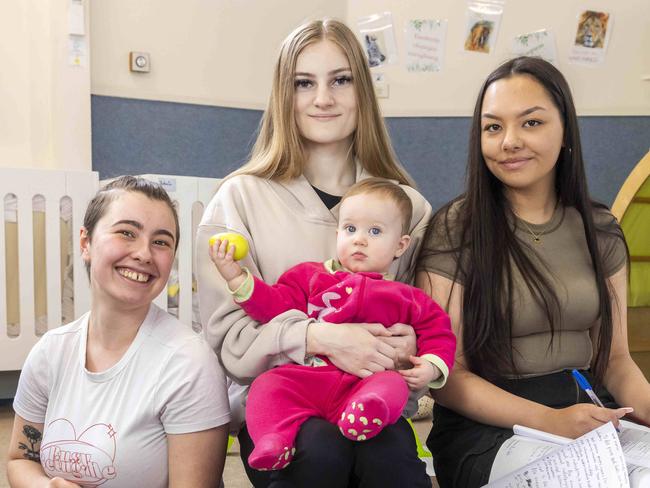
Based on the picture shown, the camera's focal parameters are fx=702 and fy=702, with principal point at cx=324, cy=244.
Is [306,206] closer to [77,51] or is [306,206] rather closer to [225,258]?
[225,258]

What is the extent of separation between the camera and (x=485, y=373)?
136 cm

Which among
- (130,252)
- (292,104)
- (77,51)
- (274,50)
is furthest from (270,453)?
(274,50)

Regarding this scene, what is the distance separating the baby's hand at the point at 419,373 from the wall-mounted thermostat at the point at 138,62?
2.08m

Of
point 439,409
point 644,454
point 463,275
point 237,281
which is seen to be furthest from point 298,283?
point 644,454

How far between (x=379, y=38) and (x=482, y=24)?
441mm

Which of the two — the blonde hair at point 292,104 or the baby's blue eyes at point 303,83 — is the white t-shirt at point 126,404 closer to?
the blonde hair at point 292,104

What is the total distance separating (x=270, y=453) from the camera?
1012 mm

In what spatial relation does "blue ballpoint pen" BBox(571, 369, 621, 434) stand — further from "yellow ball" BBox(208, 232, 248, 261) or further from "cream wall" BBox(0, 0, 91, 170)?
"cream wall" BBox(0, 0, 91, 170)

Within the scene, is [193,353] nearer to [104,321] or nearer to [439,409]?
[104,321]

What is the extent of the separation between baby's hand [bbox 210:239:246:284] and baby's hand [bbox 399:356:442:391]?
0.33 m

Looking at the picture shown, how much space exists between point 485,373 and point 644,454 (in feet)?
1.10

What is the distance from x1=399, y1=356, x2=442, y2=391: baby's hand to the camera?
1178mm

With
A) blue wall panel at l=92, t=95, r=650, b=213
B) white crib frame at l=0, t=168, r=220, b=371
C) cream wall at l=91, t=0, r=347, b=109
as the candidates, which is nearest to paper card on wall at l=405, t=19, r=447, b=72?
blue wall panel at l=92, t=95, r=650, b=213

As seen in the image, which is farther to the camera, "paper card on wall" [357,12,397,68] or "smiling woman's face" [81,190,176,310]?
"paper card on wall" [357,12,397,68]
